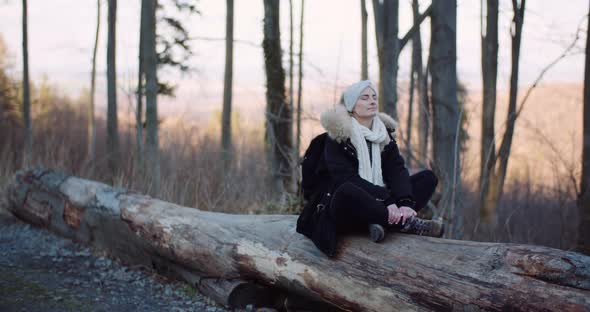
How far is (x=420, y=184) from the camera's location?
454 cm

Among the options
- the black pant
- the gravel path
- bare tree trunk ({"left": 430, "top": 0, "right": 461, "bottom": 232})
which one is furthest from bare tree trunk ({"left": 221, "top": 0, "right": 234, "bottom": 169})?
the black pant

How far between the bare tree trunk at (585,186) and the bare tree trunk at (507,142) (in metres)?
2.32

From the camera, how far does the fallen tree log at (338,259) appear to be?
127 inches

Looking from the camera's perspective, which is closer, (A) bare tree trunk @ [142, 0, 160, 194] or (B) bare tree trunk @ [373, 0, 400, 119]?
(B) bare tree trunk @ [373, 0, 400, 119]

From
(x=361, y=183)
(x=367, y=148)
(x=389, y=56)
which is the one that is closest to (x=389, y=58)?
(x=389, y=56)

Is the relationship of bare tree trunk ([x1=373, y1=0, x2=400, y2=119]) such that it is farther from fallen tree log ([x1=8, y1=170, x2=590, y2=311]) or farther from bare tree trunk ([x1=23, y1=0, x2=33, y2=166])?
bare tree trunk ([x1=23, y1=0, x2=33, y2=166])

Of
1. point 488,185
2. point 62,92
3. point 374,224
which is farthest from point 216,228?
point 62,92

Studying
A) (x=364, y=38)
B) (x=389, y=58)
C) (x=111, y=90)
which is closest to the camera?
(x=389, y=58)

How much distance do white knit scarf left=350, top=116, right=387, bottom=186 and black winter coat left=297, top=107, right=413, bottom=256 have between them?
0.14ft

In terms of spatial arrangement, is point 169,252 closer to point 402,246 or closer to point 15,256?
point 15,256

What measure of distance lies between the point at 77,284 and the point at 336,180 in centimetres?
271

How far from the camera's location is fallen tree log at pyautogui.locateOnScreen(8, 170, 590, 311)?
3.22 meters

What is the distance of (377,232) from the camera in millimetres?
3994

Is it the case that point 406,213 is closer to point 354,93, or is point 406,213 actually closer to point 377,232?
point 377,232
